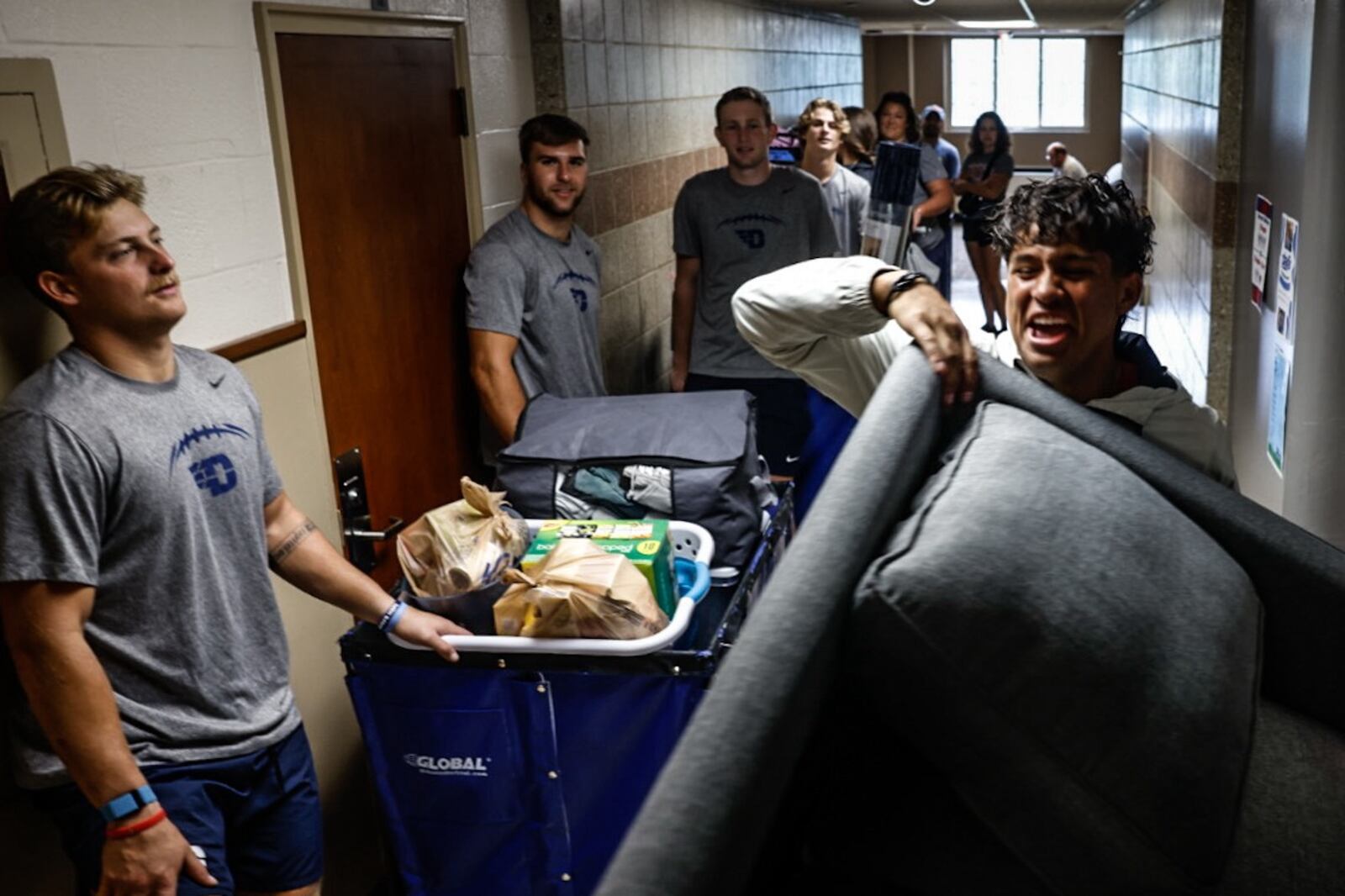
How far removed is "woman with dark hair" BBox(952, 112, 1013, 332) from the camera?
8445 mm

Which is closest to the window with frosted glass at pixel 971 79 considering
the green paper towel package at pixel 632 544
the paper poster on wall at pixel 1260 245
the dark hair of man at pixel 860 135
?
the dark hair of man at pixel 860 135

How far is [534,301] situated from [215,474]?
1.54 m

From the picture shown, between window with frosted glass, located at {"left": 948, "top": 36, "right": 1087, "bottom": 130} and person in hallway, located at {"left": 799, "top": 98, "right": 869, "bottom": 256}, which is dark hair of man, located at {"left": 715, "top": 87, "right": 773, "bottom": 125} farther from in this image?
window with frosted glass, located at {"left": 948, "top": 36, "right": 1087, "bottom": 130}

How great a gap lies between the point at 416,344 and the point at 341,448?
1.60 ft

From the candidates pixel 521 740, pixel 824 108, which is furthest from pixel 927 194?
pixel 521 740

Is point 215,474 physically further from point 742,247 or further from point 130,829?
point 742,247

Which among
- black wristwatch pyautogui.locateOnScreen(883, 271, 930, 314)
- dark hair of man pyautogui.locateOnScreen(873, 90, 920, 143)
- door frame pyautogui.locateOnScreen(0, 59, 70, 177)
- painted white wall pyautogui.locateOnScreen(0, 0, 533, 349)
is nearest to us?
black wristwatch pyautogui.locateOnScreen(883, 271, 930, 314)

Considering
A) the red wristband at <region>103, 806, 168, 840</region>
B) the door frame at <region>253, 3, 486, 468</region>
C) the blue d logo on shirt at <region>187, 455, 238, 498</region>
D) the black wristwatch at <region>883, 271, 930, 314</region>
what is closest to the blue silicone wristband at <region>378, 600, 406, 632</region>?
the blue d logo on shirt at <region>187, 455, 238, 498</region>

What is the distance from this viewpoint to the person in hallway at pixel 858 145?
21.4ft

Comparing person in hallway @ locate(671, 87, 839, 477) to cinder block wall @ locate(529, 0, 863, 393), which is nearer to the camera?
cinder block wall @ locate(529, 0, 863, 393)

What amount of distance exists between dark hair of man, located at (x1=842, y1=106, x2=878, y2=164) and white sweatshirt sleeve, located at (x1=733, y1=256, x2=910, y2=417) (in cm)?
489

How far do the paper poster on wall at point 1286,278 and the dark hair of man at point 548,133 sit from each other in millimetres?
1845

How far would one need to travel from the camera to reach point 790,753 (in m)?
0.74

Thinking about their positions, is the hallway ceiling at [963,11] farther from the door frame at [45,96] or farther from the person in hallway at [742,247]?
the door frame at [45,96]
